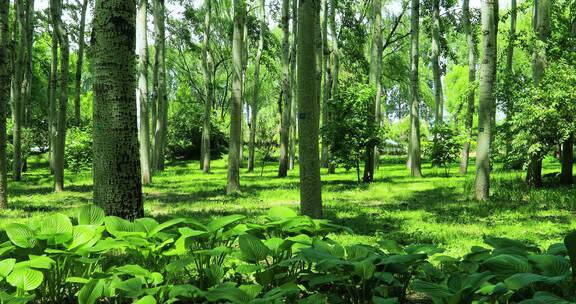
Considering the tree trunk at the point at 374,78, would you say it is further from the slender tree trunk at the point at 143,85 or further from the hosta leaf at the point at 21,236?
the hosta leaf at the point at 21,236

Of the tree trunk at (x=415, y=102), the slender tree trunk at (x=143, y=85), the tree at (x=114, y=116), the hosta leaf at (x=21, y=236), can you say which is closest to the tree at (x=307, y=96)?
the tree at (x=114, y=116)

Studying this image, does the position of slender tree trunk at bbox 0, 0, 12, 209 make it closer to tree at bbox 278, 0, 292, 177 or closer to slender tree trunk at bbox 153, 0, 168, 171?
slender tree trunk at bbox 153, 0, 168, 171

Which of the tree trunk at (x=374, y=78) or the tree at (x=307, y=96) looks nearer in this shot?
the tree at (x=307, y=96)

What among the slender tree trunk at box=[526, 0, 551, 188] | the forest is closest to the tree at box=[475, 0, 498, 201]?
the forest

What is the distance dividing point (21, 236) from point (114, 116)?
214 cm

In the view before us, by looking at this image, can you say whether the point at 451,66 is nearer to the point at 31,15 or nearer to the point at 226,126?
the point at 226,126

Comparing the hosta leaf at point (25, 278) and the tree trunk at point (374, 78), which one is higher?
the tree trunk at point (374, 78)

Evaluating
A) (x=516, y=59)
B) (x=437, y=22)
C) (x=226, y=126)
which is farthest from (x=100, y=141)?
(x=516, y=59)

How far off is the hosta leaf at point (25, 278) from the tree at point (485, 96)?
10135 millimetres

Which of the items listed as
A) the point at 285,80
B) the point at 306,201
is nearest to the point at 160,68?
the point at 285,80

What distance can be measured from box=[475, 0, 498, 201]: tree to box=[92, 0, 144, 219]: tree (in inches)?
337

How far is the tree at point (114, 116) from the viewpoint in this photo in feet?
14.9

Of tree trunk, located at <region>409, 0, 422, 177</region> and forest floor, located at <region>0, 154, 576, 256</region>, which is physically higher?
tree trunk, located at <region>409, 0, 422, 177</region>

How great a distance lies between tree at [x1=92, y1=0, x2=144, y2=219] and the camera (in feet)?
14.9
